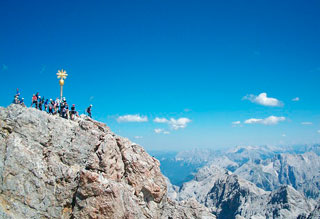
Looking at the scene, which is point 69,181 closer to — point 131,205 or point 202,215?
point 131,205

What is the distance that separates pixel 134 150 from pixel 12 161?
2196 centimetres

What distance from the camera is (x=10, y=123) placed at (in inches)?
1346

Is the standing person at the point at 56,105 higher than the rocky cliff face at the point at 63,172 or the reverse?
higher

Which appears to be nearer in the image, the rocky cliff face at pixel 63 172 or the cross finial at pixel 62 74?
the rocky cliff face at pixel 63 172

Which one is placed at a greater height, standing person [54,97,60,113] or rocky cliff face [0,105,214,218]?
standing person [54,97,60,113]

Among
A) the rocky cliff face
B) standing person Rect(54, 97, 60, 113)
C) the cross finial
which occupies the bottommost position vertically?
the rocky cliff face

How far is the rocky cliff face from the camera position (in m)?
31.1

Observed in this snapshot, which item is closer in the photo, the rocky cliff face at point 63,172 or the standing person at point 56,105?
the rocky cliff face at point 63,172

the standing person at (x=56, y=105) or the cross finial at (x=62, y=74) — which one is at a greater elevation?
the cross finial at (x=62, y=74)

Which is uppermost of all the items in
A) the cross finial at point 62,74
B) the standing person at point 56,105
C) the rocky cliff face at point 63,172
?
the cross finial at point 62,74

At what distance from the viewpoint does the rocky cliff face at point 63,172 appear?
102 feet

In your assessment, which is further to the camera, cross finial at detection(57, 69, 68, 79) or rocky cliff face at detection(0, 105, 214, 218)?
cross finial at detection(57, 69, 68, 79)

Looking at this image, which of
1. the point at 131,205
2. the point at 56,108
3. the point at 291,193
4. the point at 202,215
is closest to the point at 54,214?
the point at 131,205

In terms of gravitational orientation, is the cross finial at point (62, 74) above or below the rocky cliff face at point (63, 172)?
above
